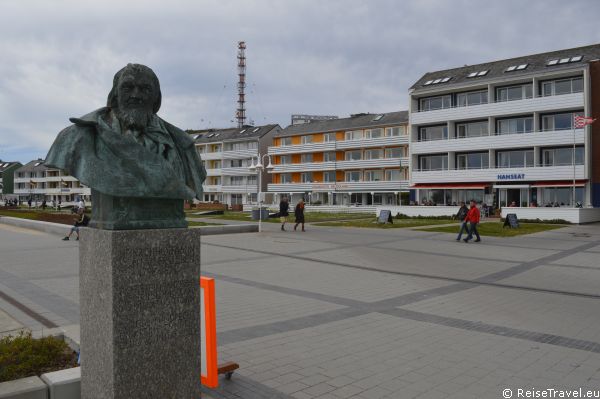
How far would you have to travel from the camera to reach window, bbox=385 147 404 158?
193 ft

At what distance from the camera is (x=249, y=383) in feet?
15.5

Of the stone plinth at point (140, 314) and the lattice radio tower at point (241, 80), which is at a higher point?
the lattice radio tower at point (241, 80)

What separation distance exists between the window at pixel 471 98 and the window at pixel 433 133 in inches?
106

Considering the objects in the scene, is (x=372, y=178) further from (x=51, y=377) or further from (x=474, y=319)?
(x=51, y=377)

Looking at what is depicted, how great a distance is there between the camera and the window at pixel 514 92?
43875 mm

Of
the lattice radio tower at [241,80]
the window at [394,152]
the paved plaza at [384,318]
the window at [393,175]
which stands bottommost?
the paved plaza at [384,318]

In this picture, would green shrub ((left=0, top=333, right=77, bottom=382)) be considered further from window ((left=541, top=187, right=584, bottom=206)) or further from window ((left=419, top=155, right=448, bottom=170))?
window ((left=419, top=155, right=448, bottom=170))

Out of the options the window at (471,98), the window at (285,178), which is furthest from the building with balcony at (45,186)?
the window at (471,98)

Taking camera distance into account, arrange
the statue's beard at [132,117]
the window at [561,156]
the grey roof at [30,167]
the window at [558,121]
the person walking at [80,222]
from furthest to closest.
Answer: the grey roof at [30,167] → the window at [558,121] → the window at [561,156] → the person walking at [80,222] → the statue's beard at [132,117]

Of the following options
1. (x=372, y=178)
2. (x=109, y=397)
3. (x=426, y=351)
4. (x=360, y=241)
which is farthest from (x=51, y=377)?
(x=372, y=178)

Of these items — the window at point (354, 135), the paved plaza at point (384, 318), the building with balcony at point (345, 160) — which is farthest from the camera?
the window at point (354, 135)

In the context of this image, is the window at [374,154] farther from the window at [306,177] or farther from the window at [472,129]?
the window at [472,129]

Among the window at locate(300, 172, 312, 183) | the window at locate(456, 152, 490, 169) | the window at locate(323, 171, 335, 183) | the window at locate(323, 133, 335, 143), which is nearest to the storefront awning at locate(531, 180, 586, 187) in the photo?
the window at locate(456, 152, 490, 169)

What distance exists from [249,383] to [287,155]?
65226 mm
